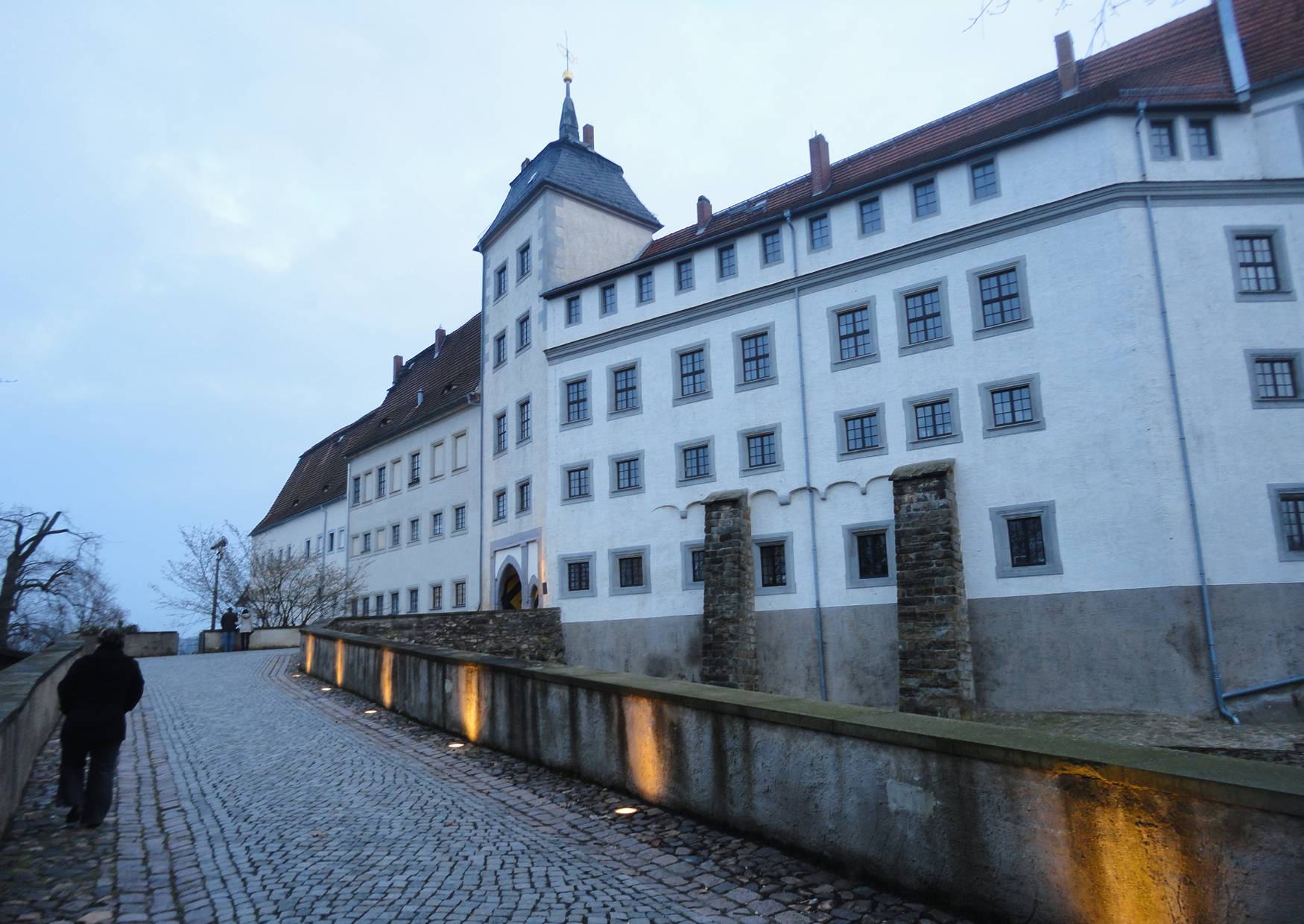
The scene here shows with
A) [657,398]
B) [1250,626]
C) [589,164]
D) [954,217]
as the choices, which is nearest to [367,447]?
[589,164]

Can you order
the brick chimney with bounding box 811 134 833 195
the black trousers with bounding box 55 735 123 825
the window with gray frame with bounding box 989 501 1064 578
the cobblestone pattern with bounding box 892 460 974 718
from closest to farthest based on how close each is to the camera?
the black trousers with bounding box 55 735 123 825, the cobblestone pattern with bounding box 892 460 974 718, the window with gray frame with bounding box 989 501 1064 578, the brick chimney with bounding box 811 134 833 195

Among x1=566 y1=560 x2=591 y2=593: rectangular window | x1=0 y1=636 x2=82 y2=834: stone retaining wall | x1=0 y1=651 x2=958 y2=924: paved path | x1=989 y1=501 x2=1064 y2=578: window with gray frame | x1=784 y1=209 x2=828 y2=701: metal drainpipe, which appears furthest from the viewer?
x1=566 y1=560 x2=591 y2=593: rectangular window

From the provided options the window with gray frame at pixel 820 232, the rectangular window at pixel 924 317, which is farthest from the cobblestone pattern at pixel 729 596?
the window with gray frame at pixel 820 232

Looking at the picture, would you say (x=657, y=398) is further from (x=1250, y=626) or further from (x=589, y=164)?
(x=1250, y=626)

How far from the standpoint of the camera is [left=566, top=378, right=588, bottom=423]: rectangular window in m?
28.7

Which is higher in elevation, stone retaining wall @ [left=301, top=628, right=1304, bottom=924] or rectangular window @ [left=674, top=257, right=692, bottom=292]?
rectangular window @ [left=674, top=257, right=692, bottom=292]

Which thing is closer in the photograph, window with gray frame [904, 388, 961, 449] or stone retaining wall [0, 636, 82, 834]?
stone retaining wall [0, 636, 82, 834]

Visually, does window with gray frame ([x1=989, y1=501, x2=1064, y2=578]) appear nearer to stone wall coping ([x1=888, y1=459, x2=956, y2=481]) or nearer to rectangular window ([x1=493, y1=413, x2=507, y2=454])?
stone wall coping ([x1=888, y1=459, x2=956, y2=481])

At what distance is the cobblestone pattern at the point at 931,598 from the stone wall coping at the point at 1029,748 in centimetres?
1377

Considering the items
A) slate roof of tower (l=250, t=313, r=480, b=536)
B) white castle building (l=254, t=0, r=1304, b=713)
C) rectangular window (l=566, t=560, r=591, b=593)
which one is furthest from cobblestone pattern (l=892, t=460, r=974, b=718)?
slate roof of tower (l=250, t=313, r=480, b=536)

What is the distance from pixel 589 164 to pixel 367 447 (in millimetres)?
19050

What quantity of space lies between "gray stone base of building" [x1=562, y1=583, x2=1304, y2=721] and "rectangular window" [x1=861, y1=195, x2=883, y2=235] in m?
9.43

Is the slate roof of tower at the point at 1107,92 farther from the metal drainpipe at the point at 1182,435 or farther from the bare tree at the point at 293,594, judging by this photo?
the bare tree at the point at 293,594

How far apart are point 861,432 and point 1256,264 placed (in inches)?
356
